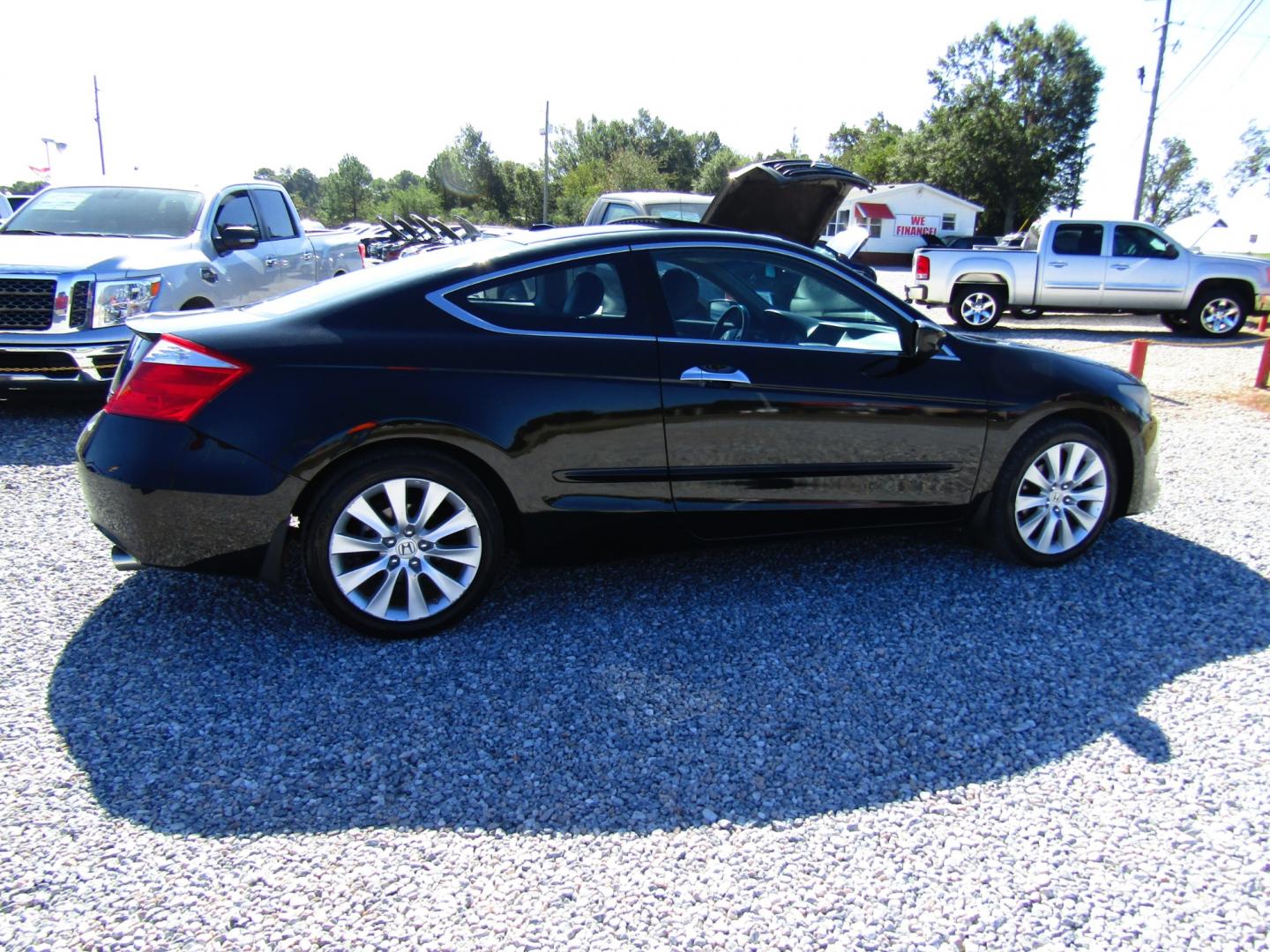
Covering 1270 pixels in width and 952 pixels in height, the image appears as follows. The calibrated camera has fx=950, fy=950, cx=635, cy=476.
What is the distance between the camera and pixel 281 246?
30.4 ft

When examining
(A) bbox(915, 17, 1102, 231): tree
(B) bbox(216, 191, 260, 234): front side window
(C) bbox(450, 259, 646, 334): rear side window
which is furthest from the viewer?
(A) bbox(915, 17, 1102, 231): tree

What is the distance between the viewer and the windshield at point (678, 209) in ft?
40.5

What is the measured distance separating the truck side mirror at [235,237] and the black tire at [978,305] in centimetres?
1116

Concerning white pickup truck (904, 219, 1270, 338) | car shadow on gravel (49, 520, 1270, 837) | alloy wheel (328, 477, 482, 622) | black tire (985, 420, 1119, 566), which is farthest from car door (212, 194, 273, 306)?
white pickup truck (904, 219, 1270, 338)

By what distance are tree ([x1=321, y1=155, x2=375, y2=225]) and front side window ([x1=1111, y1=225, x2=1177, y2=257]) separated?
3647 inches

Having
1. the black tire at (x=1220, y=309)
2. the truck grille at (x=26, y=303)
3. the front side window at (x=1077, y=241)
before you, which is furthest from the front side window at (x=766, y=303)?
the black tire at (x=1220, y=309)

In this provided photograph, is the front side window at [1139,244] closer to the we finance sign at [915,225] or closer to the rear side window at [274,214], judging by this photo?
the rear side window at [274,214]

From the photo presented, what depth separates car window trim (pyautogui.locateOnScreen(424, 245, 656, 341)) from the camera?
12.1 ft

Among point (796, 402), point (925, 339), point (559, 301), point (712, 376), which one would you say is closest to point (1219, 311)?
point (925, 339)

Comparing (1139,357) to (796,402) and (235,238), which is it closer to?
(796,402)

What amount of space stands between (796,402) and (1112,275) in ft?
44.1

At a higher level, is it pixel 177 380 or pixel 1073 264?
pixel 1073 264

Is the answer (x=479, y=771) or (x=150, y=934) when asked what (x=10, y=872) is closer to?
(x=150, y=934)

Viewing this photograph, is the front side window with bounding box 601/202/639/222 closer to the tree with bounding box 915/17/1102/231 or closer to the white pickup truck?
the white pickup truck
